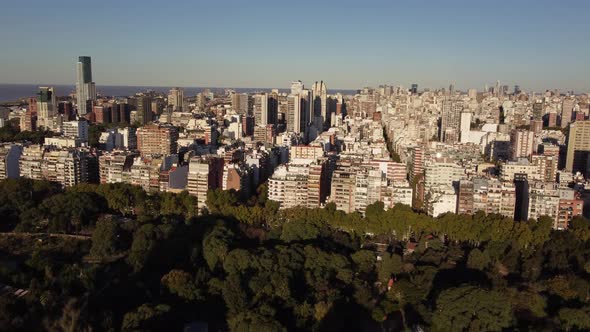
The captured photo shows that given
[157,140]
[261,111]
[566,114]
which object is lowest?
[157,140]


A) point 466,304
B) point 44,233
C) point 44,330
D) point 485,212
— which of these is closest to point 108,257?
point 44,233

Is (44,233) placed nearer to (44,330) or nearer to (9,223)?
(9,223)

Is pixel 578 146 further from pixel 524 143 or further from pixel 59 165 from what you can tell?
pixel 59 165

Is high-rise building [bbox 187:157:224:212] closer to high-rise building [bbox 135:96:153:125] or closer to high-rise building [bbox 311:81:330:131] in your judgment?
high-rise building [bbox 135:96:153:125]

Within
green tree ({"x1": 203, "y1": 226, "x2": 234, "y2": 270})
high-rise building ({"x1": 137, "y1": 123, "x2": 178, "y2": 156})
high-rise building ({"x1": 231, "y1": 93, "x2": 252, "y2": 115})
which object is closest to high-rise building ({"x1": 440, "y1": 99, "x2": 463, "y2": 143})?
high-rise building ({"x1": 231, "y1": 93, "x2": 252, "y2": 115})

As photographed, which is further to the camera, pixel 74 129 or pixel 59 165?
pixel 74 129

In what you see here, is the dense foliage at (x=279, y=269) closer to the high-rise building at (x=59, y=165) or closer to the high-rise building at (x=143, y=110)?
the high-rise building at (x=59, y=165)

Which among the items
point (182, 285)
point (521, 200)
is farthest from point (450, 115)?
point (182, 285)

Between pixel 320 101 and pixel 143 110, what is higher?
pixel 320 101

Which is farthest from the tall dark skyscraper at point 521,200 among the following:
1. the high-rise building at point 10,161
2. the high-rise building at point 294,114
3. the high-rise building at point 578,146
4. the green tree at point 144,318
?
the high-rise building at point 294,114
